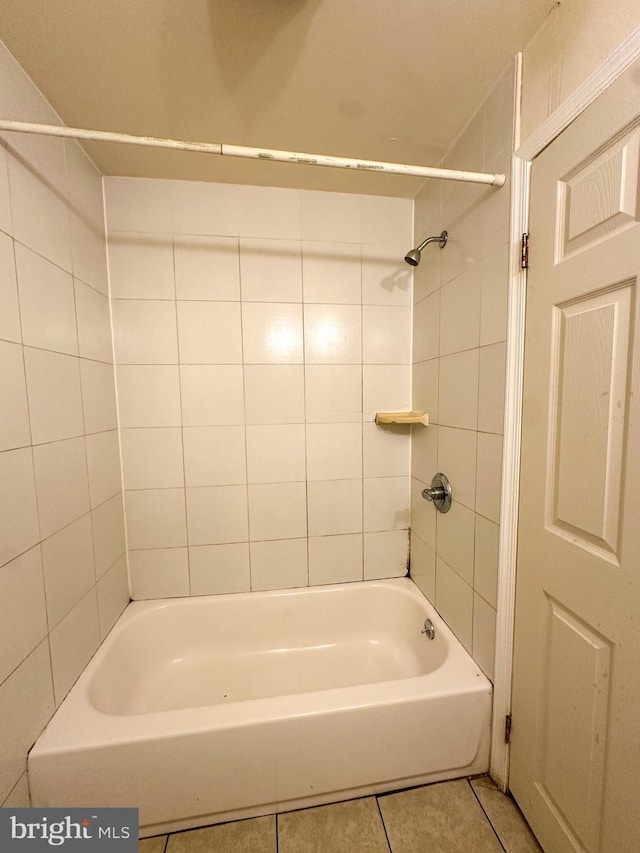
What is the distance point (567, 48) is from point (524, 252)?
417mm

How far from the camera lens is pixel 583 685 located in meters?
0.75

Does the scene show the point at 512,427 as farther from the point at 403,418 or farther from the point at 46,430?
the point at 46,430

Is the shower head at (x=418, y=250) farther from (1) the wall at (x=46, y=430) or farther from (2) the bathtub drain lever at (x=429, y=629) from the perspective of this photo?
(2) the bathtub drain lever at (x=429, y=629)

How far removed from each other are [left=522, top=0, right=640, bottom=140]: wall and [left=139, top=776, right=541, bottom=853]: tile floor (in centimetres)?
192

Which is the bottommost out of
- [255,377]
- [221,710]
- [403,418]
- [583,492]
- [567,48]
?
[221,710]

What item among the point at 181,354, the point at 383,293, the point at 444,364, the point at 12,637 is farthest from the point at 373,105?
the point at 12,637

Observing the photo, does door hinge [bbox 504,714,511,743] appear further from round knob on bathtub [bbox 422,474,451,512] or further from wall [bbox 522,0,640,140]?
wall [bbox 522,0,640,140]

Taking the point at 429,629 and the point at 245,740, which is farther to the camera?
the point at 429,629

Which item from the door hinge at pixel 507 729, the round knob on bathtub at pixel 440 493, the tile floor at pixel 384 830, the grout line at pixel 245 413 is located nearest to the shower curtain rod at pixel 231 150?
the grout line at pixel 245 413

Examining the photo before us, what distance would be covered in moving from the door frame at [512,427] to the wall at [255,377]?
0.67m

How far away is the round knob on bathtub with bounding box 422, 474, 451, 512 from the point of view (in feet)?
4.19

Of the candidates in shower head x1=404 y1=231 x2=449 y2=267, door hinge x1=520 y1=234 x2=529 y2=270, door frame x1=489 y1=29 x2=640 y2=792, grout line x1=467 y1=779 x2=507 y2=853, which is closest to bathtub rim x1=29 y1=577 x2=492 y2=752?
door frame x1=489 y1=29 x2=640 y2=792

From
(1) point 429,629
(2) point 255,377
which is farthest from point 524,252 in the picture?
(1) point 429,629

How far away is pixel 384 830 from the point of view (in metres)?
0.95
